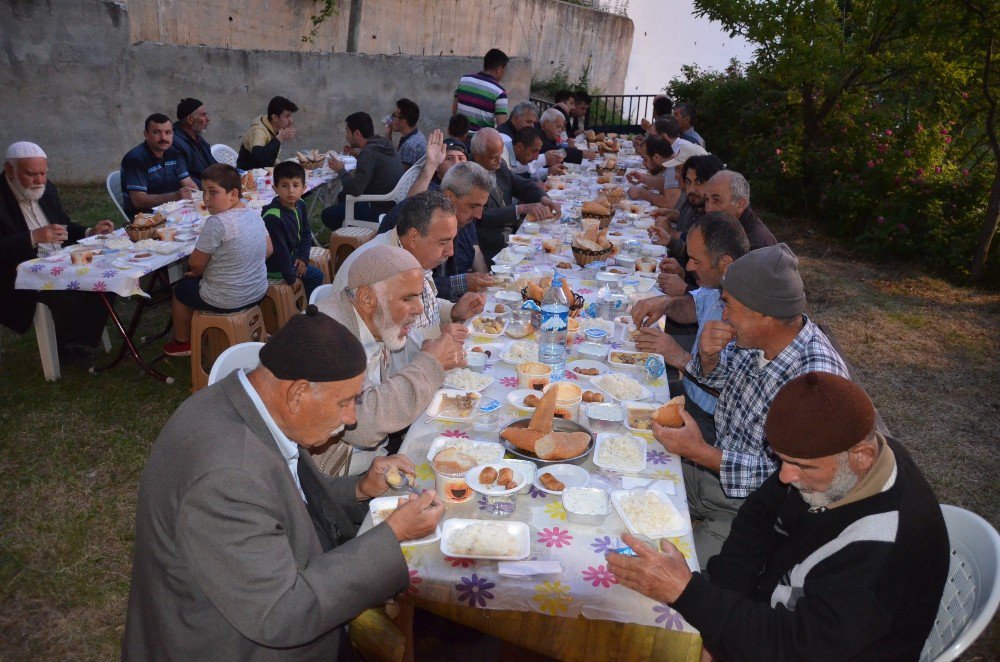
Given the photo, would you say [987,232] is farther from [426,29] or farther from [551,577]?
[426,29]

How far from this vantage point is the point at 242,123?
40.5ft

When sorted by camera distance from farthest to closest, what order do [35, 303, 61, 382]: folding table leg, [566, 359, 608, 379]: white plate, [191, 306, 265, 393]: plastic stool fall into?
[35, 303, 61, 382]: folding table leg < [191, 306, 265, 393]: plastic stool < [566, 359, 608, 379]: white plate

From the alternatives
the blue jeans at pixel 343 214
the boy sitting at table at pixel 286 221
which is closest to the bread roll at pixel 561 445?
the boy sitting at table at pixel 286 221

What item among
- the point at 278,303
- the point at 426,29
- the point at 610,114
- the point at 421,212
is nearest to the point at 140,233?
the point at 278,303

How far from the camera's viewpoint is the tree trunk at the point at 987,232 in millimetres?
8273

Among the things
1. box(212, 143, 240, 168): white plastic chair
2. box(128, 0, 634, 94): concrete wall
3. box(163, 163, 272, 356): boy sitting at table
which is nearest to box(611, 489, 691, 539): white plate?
box(163, 163, 272, 356): boy sitting at table

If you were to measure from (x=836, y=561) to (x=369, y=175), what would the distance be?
674cm

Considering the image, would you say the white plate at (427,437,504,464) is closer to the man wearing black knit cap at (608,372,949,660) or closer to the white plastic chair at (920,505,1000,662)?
the man wearing black knit cap at (608,372,949,660)

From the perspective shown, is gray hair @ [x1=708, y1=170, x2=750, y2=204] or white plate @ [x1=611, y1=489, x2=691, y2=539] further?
gray hair @ [x1=708, y1=170, x2=750, y2=204]

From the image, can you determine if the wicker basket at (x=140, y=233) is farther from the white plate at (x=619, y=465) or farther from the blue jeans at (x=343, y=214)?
the white plate at (x=619, y=465)

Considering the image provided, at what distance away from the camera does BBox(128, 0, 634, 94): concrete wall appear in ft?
40.0

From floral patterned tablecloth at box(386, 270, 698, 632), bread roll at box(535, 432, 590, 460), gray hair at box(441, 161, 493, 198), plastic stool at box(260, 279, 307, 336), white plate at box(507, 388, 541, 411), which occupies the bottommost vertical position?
plastic stool at box(260, 279, 307, 336)

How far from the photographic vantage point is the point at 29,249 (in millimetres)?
5613

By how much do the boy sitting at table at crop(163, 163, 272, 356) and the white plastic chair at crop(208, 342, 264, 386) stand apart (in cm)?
217
